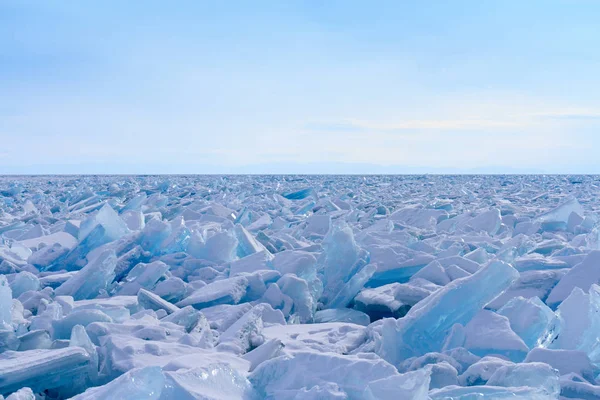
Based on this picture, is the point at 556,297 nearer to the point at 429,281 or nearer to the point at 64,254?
the point at 429,281

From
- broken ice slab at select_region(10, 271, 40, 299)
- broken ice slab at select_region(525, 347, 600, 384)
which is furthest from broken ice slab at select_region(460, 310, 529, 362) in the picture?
broken ice slab at select_region(10, 271, 40, 299)

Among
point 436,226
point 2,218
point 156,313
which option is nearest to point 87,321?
point 156,313

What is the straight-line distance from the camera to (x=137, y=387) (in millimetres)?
1310

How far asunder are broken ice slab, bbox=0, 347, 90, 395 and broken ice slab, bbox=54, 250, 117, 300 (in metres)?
1.24

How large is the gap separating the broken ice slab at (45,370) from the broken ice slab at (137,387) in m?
0.35

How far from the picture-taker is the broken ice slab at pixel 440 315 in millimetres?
1967

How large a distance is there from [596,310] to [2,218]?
20.4 ft

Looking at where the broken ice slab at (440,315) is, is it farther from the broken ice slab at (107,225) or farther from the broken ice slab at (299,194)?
the broken ice slab at (299,194)

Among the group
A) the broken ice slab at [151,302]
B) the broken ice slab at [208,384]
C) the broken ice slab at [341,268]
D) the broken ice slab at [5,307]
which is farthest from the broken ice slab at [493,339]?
the broken ice slab at [5,307]

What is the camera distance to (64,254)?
12.6 ft

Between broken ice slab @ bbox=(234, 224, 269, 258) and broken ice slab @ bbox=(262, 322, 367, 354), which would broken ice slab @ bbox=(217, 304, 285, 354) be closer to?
broken ice slab @ bbox=(262, 322, 367, 354)

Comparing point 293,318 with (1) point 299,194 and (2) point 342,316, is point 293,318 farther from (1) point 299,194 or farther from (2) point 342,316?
(1) point 299,194

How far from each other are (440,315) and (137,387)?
1.15 metres

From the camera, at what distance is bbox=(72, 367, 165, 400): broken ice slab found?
129 centimetres
